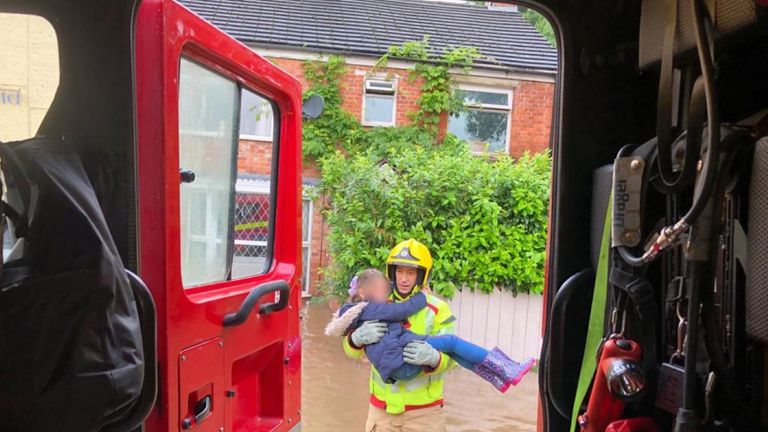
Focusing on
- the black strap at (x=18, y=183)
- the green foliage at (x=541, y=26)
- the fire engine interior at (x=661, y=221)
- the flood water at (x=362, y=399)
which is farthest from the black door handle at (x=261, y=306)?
the green foliage at (x=541, y=26)

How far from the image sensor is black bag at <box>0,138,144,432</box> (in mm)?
1417

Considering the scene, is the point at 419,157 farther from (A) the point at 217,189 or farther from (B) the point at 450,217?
(A) the point at 217,189

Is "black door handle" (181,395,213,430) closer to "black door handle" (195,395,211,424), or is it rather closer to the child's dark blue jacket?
"black door handle" (195,395,211,424)

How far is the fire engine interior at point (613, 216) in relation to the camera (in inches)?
50.6

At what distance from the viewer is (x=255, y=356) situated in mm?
2801

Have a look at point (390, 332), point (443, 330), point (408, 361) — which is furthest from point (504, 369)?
point (390, 332)

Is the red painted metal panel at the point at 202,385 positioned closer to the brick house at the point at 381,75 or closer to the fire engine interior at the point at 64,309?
Answer: the fire engine interior at the point at 64,309

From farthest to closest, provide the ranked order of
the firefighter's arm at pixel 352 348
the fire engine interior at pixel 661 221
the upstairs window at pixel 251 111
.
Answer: the firefighter's arm at pixel 352 348 → the upstairs window at pixel 251 111 → the fire engine interior at pixel 661 221

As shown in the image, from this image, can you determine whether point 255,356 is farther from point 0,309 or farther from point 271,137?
point 0,309

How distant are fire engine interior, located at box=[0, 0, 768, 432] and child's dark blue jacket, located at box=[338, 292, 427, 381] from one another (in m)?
1.35

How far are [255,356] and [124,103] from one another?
4.31 feet

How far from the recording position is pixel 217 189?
2664 millimetres

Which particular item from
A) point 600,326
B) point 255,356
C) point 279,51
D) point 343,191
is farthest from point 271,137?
point 279,51

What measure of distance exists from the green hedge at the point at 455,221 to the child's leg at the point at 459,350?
157 inches
